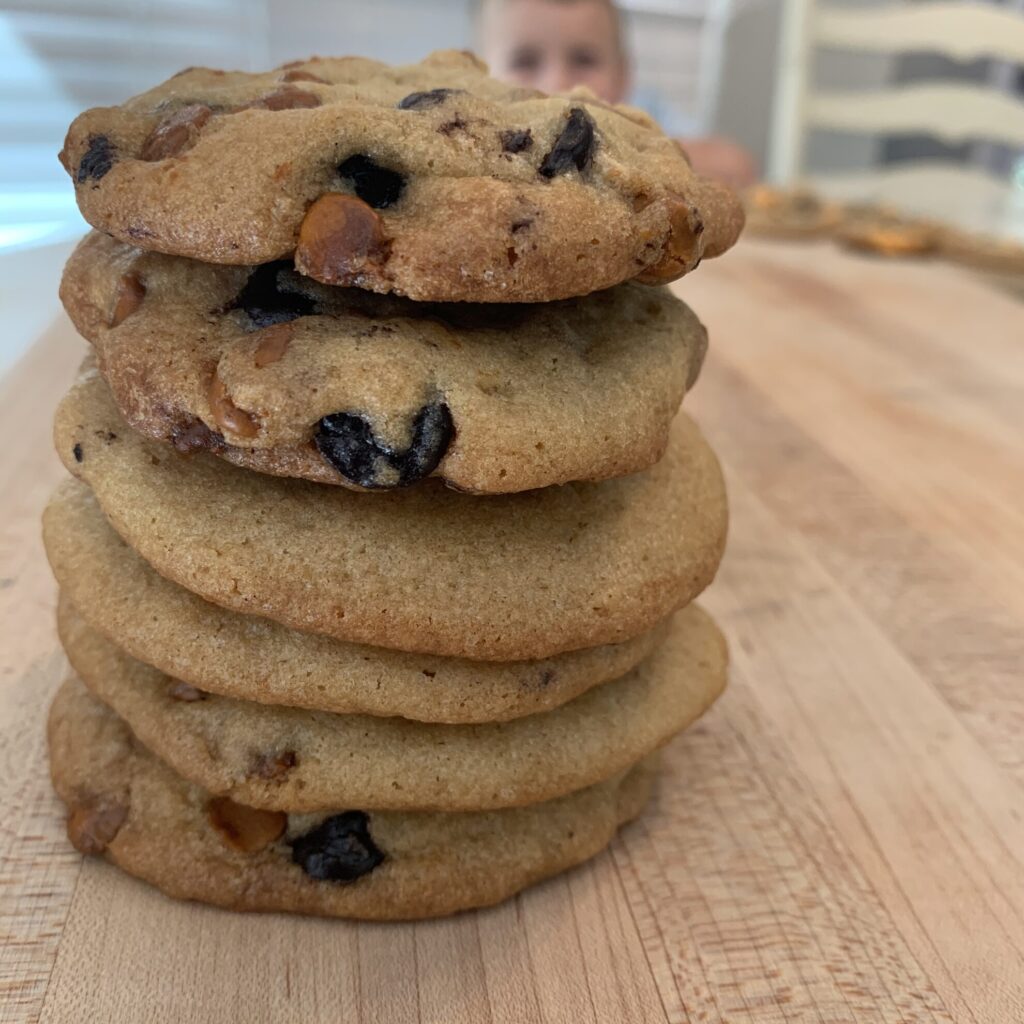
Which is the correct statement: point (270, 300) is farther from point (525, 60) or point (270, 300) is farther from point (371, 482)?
point (525, 60)

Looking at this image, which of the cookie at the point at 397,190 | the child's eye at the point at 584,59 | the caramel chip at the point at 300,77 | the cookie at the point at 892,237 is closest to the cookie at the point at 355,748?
the cookie at the point at 397,190

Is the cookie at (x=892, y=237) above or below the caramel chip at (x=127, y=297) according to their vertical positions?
below

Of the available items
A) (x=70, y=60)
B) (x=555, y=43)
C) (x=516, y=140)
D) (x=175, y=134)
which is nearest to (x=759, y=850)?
(x=516, y=140)

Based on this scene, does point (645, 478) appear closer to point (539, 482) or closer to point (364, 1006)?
point (539, 482)

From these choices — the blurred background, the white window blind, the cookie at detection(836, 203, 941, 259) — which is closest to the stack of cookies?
the white window blind

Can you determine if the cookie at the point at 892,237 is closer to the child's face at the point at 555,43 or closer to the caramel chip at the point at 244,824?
the child's face at the point at 555,43

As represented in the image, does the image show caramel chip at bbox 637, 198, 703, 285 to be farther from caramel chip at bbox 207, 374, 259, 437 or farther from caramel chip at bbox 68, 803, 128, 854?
caramel chip at bbox 68, 803, 128, 854
